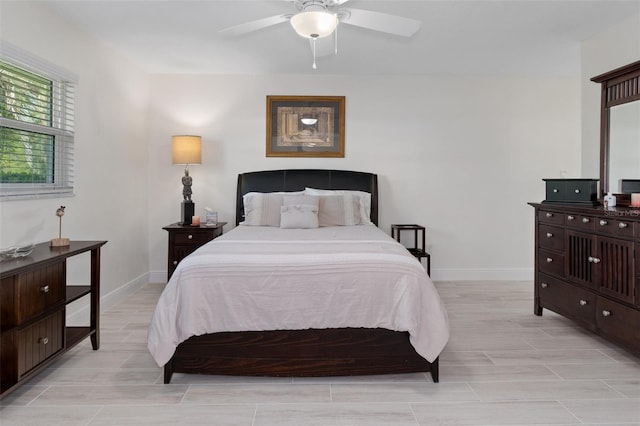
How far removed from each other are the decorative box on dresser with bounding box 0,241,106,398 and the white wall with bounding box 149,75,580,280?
2327 mm

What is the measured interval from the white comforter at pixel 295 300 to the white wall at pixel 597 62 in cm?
253

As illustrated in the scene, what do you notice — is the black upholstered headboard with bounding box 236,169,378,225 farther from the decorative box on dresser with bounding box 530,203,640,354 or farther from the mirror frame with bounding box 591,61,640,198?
the mirror frame with bounding box 591,61,640,198

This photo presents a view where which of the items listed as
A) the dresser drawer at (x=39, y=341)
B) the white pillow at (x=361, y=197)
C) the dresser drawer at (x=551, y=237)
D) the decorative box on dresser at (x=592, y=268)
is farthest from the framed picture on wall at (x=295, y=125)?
the dresser drawer at (x=39, y=341)

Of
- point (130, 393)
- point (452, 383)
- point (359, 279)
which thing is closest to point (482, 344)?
point (452, 383)

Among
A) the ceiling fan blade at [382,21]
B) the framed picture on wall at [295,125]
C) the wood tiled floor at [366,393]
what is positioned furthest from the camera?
the framed picture on wall at [295,125]

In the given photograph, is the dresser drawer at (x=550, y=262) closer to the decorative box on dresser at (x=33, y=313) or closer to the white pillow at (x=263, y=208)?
the white pillow at (x=263, y=208)

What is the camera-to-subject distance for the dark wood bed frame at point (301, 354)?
7.82 feet

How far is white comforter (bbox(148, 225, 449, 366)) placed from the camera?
7.64ft

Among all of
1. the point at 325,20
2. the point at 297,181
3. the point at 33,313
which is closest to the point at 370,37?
the point at 325,20

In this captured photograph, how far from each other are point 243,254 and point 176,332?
578 millimetres

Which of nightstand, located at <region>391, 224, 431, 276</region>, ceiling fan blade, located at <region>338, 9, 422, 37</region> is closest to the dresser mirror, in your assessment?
nightstand, located at <region>391, 224, 431, 276</region>

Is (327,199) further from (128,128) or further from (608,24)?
(608,24)

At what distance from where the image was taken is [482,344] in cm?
305

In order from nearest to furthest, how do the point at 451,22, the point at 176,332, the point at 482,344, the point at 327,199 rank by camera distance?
the point at 176,332 < the point at 482,344 < the point at 451,22 < the point at 327,199
